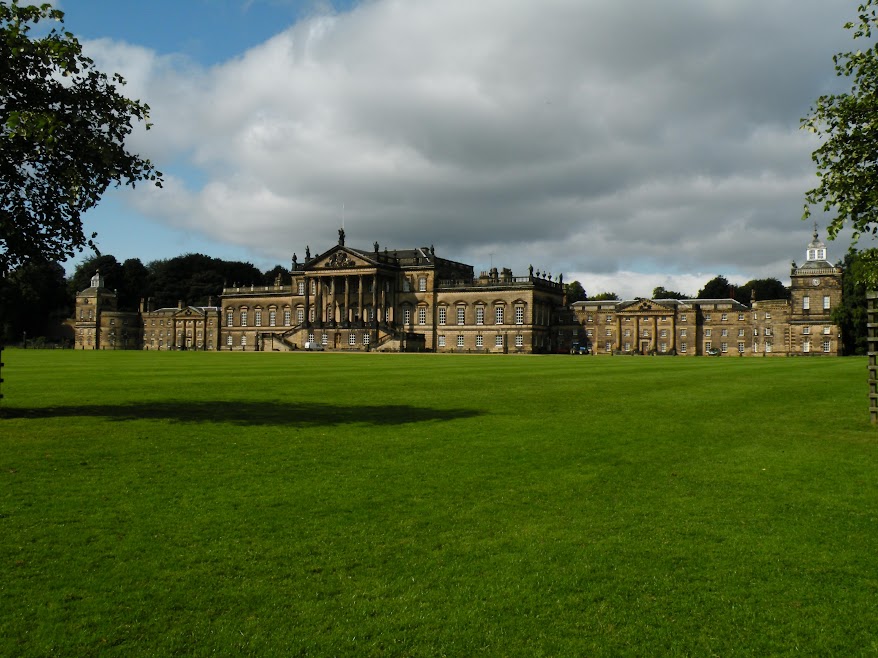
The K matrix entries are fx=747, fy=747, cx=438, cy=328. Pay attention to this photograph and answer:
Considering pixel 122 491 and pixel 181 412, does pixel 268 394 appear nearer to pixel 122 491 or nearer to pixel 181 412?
pixel 181 412

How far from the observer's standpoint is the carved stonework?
109688 mm

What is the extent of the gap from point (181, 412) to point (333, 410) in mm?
3726

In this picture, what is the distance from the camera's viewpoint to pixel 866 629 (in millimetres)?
6047

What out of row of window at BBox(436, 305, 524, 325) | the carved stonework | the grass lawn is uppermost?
the carved stonework

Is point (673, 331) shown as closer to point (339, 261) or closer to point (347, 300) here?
point (347, 300)

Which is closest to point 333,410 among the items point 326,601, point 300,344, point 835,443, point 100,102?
point 100,102

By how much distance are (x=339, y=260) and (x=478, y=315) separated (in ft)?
72.9

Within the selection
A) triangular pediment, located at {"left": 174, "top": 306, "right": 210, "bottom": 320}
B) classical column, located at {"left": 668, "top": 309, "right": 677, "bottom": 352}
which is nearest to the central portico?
classical column, located at {"left": 668, "top": 309, "right": 677, "bottom": 352}

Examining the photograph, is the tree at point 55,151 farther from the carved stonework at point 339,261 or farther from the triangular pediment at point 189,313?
the triangular pediment at point 189,313

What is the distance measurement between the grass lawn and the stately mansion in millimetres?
83515

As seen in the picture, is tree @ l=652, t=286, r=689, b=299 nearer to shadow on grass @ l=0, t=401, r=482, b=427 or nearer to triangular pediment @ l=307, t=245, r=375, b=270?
triangular pediment @ l=307, t=245, r=375, b=270

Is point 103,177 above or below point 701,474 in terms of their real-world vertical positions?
above

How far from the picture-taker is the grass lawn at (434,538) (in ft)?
19.6

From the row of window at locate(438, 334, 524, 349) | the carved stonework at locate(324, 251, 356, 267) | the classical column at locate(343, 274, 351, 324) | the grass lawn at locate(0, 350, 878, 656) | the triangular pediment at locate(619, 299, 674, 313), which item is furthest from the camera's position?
the carved stonework at locate(324, 251, 356, 267)
